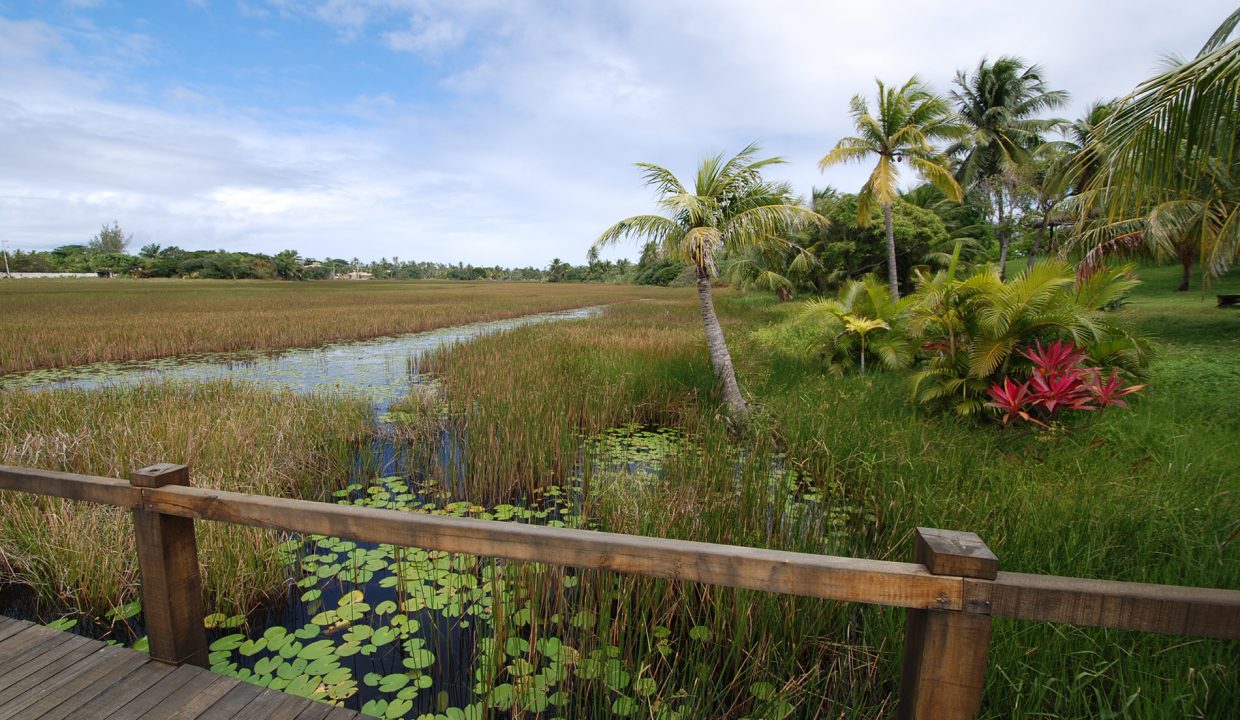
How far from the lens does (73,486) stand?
226 cm

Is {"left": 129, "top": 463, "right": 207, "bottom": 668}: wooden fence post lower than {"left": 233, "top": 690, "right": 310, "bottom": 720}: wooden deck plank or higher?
higher

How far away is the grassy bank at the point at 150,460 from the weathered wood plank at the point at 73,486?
4.18 feet

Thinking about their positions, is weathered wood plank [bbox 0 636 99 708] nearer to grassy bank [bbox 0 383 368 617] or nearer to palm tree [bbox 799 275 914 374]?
grassy bank [bbox 0 383 368 617]

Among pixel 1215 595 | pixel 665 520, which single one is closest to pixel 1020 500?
pixel 665 520

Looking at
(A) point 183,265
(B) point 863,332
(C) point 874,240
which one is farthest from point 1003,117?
(A) point 183,265

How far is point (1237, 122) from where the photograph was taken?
17.9ft

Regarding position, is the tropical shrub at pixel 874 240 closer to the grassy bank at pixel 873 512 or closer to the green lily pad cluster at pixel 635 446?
the grassy bank at pixel 873 512

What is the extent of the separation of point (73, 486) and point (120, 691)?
0.86 meters

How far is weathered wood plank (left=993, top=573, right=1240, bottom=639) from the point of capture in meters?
1.26

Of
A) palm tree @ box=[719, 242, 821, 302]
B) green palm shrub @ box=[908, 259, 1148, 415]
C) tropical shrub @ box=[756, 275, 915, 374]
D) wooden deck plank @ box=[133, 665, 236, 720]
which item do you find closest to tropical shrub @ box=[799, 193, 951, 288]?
palm tree @ box=[719, 242, 821, 302]

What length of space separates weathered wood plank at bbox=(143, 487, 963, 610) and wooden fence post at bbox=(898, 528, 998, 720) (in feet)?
0.13

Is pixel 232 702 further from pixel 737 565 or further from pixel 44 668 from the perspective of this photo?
pixel 737 565

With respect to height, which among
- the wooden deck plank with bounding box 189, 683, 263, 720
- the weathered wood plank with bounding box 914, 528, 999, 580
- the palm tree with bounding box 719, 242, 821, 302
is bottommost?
the wooden deck plank with bounding box 189, 683, 263, 720

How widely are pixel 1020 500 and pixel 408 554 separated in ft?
15.2
